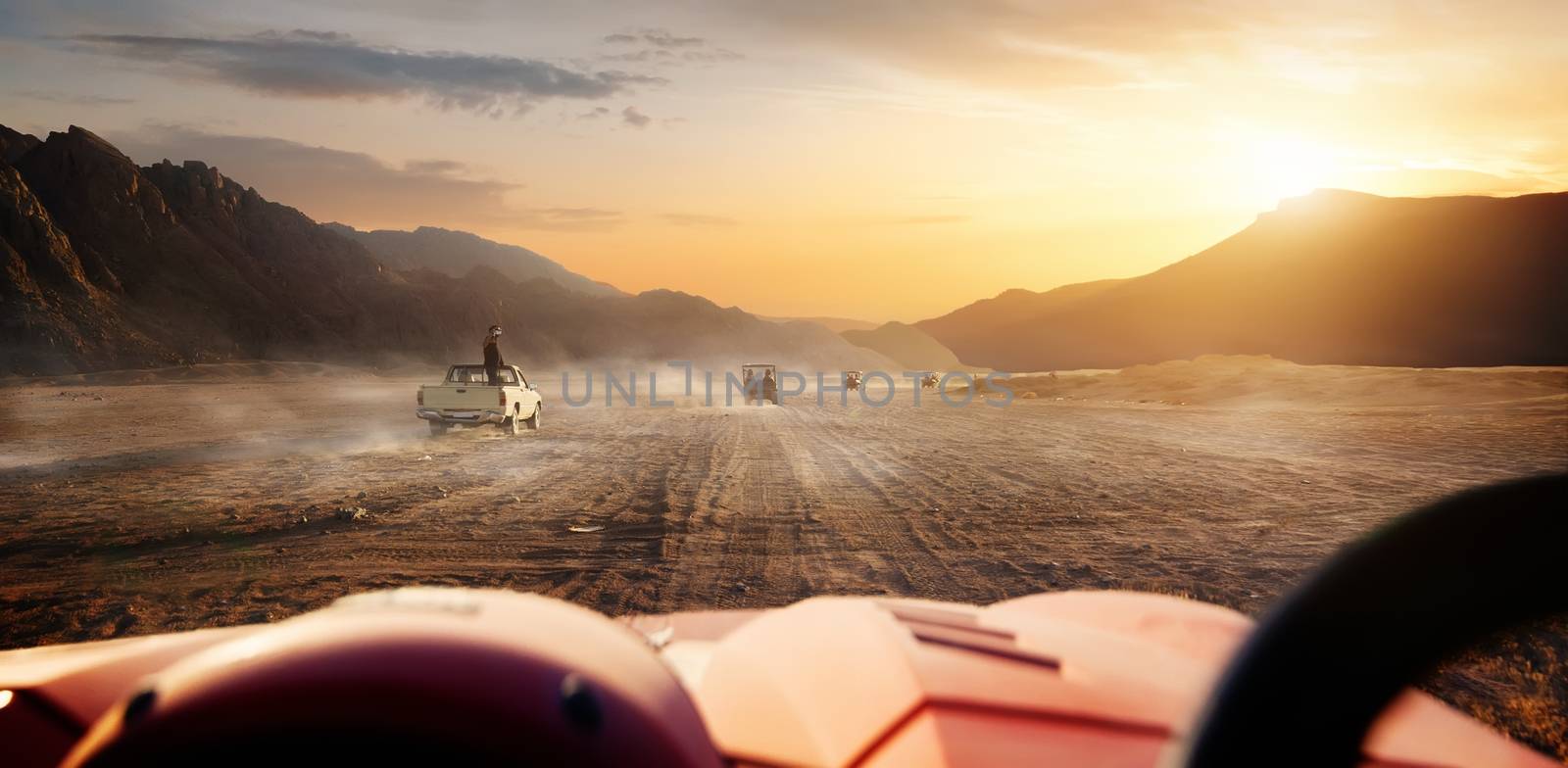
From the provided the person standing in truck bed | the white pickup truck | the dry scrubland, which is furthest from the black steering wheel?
the person standing in truck bed

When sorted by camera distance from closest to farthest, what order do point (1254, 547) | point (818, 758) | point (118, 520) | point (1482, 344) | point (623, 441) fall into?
point (818, 758)
point (1254, 547)
point (118, 520)
point (623, 441)
point (1482, 344)

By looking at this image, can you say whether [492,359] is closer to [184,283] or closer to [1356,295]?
[184,283]

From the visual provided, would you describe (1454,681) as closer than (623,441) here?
Yes

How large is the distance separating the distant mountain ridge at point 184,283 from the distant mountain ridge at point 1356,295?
331 ft

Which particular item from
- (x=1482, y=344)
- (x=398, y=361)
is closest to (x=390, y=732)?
(x=398, y=361)

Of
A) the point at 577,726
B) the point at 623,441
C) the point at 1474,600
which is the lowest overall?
the point at 623,441

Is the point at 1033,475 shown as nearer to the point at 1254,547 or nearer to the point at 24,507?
the point at 1254,547

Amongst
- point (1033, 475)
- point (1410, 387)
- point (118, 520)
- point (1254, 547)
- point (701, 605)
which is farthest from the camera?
point (1410, 387)

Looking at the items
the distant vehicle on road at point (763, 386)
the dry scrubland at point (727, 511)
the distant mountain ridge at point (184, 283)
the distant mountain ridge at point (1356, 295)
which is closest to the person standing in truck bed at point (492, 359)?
the dry scrubland at point (727, 511)

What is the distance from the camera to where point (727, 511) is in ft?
39.7

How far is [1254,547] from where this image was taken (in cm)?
964

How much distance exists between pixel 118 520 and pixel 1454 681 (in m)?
13.0

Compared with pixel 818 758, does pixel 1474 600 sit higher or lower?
higher

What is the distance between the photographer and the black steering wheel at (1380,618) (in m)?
0.96
